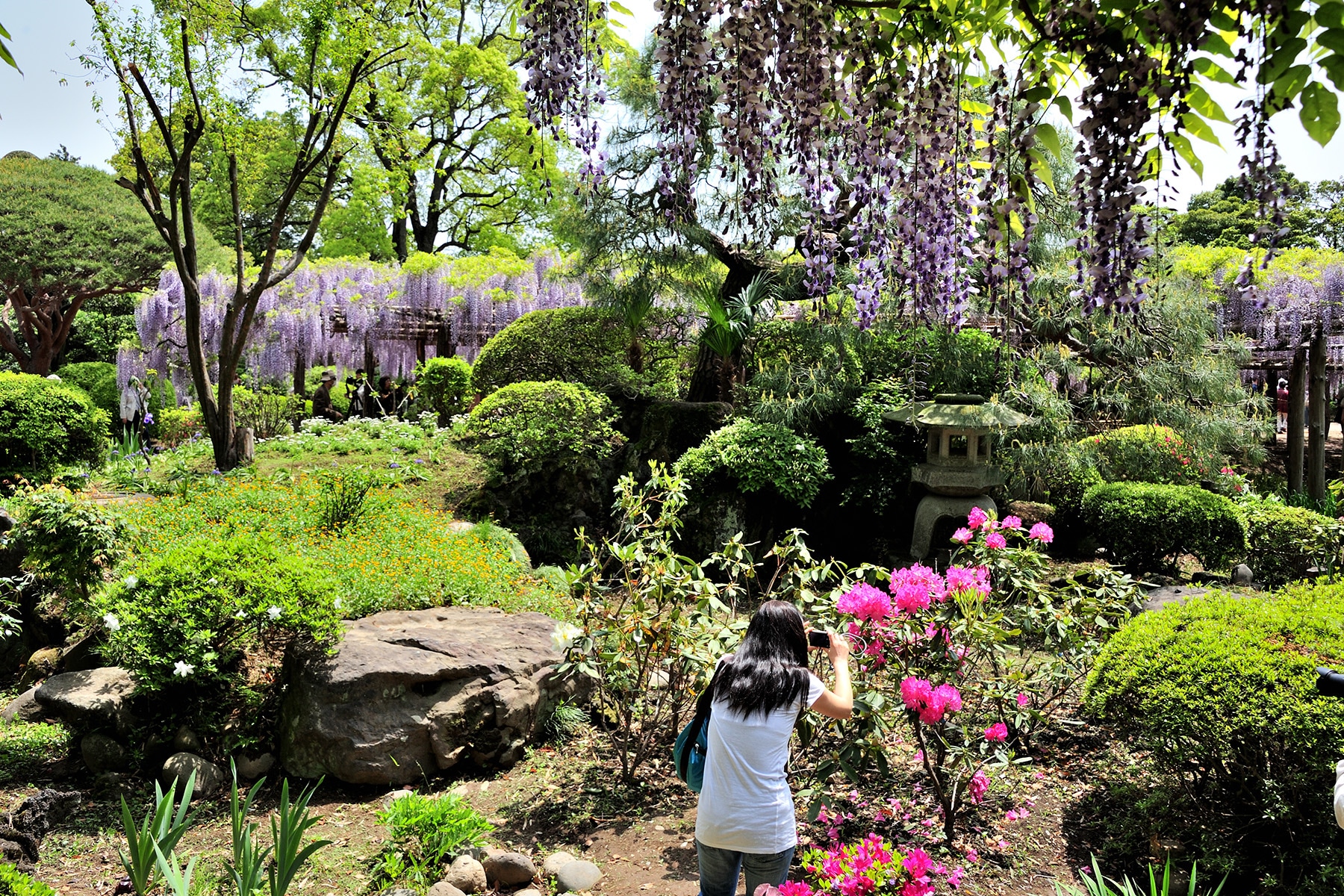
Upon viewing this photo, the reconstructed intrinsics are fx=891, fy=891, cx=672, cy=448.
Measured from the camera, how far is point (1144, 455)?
8.52m

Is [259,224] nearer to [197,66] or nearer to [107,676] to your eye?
[197,66]

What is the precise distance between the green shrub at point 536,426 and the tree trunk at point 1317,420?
8.50 m

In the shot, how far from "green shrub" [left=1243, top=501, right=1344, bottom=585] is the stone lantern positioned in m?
2.26

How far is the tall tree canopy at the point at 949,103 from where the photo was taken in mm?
1858

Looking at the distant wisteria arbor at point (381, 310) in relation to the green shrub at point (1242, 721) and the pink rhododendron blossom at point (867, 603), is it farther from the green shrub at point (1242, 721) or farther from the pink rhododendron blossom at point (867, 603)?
the green shrub at point (1242, 721)

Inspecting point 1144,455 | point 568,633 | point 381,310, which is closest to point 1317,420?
point 1144,455

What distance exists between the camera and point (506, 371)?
9.97 metres

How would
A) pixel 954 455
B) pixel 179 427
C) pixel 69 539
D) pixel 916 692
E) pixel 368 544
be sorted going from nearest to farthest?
pixel 916 692 < pixel 69 539 < pixel 368 544 < pixel 954 455 < pixel 179 427

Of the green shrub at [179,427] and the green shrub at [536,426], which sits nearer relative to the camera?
the green shrub at [536,426]

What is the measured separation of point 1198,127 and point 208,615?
4.39 meters

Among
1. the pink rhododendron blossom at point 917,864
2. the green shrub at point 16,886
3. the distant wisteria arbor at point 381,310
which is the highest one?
the distant wisteria arbor at point 381,310

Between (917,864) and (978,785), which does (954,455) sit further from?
(917,864)

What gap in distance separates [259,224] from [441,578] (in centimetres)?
2122

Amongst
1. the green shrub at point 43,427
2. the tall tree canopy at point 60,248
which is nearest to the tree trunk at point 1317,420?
the green shrub at point 43,427
